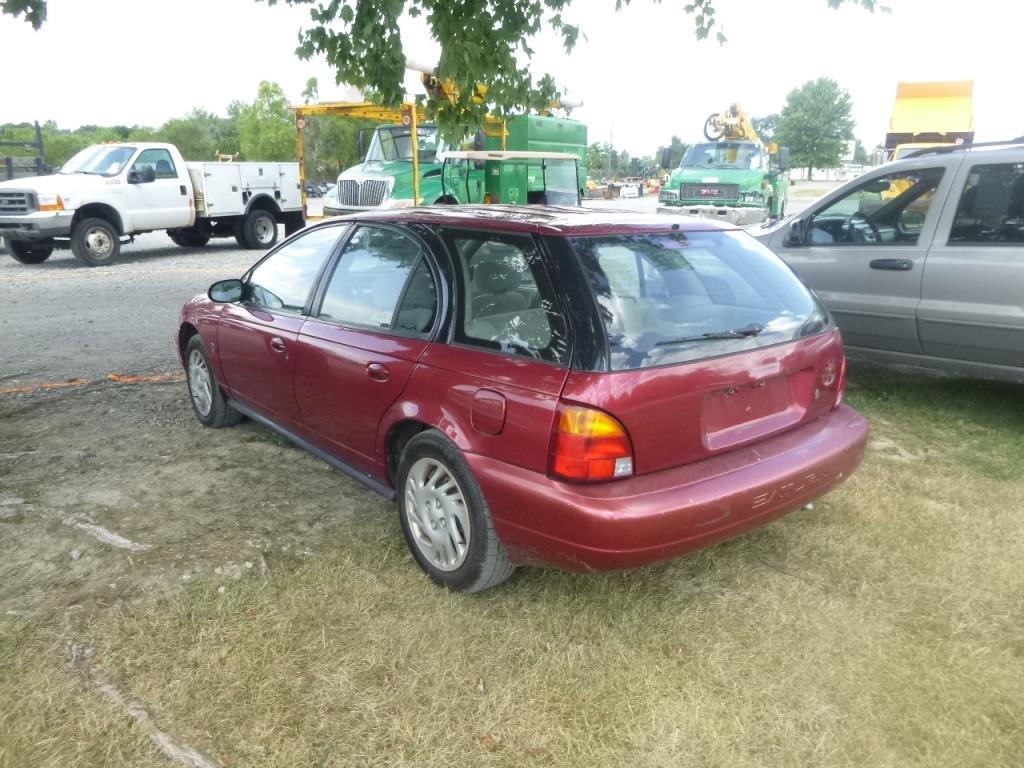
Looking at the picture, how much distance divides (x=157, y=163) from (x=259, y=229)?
2.73 meters

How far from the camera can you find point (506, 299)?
2971 millimetres

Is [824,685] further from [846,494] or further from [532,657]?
[846,494]

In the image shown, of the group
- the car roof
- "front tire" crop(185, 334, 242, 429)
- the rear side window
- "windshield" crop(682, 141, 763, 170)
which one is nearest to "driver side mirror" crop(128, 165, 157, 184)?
"front tire" crop(185, 334, 242, 429)

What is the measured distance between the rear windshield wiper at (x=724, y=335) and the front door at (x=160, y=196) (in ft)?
47.2

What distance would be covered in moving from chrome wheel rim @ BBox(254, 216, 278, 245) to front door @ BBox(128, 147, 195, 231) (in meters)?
1.84

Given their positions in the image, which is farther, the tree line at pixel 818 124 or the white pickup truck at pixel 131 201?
the tree line at pixel 818 124

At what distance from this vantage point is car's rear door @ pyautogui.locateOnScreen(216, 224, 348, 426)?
3926 millimetres

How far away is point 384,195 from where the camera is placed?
15.3 meters

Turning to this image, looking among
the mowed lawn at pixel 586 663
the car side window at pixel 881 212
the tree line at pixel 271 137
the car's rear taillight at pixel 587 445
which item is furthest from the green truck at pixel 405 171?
the tree line at pixel 271 137

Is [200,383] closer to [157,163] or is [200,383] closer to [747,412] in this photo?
[747,412]

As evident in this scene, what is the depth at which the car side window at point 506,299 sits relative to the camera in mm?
2723

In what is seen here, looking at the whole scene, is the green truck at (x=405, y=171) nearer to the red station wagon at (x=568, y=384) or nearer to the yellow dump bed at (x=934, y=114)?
the yellow dump bed at (x=934, y=114)

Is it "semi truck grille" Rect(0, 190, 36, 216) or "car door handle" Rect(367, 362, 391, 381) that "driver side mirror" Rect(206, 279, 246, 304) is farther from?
"semi truck grille" Rect(0, 190, 36, 216)

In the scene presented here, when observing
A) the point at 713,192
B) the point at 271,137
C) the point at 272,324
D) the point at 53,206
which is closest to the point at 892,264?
the point at 272,324
